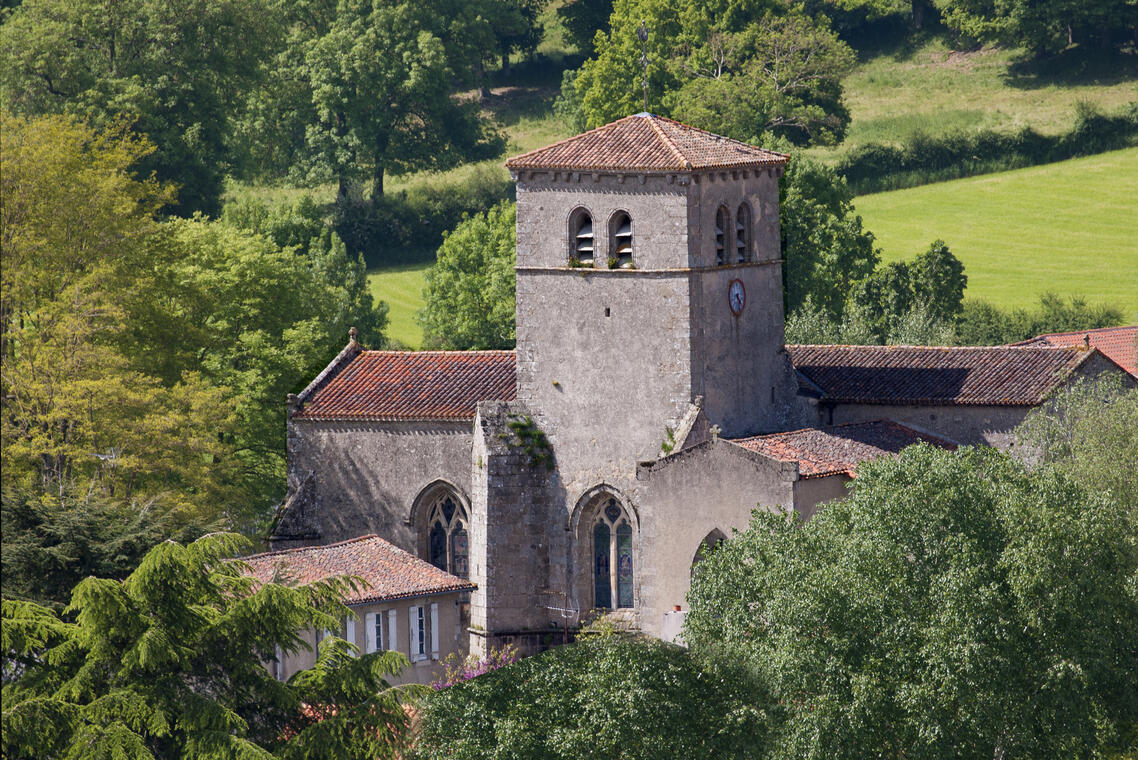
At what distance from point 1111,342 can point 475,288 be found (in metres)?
28.5

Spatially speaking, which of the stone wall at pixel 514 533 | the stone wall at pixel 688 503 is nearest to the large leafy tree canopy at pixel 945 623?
the stone wall at pixel 688 503

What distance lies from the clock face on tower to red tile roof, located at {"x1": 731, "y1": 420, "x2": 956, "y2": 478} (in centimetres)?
309

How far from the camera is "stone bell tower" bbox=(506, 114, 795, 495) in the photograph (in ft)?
153

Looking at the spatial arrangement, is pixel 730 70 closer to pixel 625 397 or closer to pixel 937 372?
pixel 937 372

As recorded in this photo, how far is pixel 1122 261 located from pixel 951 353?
3679 cm

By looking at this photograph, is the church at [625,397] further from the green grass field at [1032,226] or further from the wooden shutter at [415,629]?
the green grass field at [1032,226]

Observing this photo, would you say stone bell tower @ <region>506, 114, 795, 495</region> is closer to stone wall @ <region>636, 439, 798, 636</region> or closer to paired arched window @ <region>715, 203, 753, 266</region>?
paired arched window @ <region>715, 203, 753, 266</region>

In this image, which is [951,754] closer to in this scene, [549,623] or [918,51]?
[549,623]

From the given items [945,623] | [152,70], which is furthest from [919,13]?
[945,623]

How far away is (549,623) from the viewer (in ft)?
158

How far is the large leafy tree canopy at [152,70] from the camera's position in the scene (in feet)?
277

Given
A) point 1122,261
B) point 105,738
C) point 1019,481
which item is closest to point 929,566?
point 1019,481

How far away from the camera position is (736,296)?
48.0 metres

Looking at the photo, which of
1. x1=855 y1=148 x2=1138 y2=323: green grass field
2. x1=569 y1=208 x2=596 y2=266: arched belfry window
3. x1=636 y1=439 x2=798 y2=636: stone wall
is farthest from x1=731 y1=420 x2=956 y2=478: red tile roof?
x1=855 y1=148 x2=1138 y2=323: green grass field
